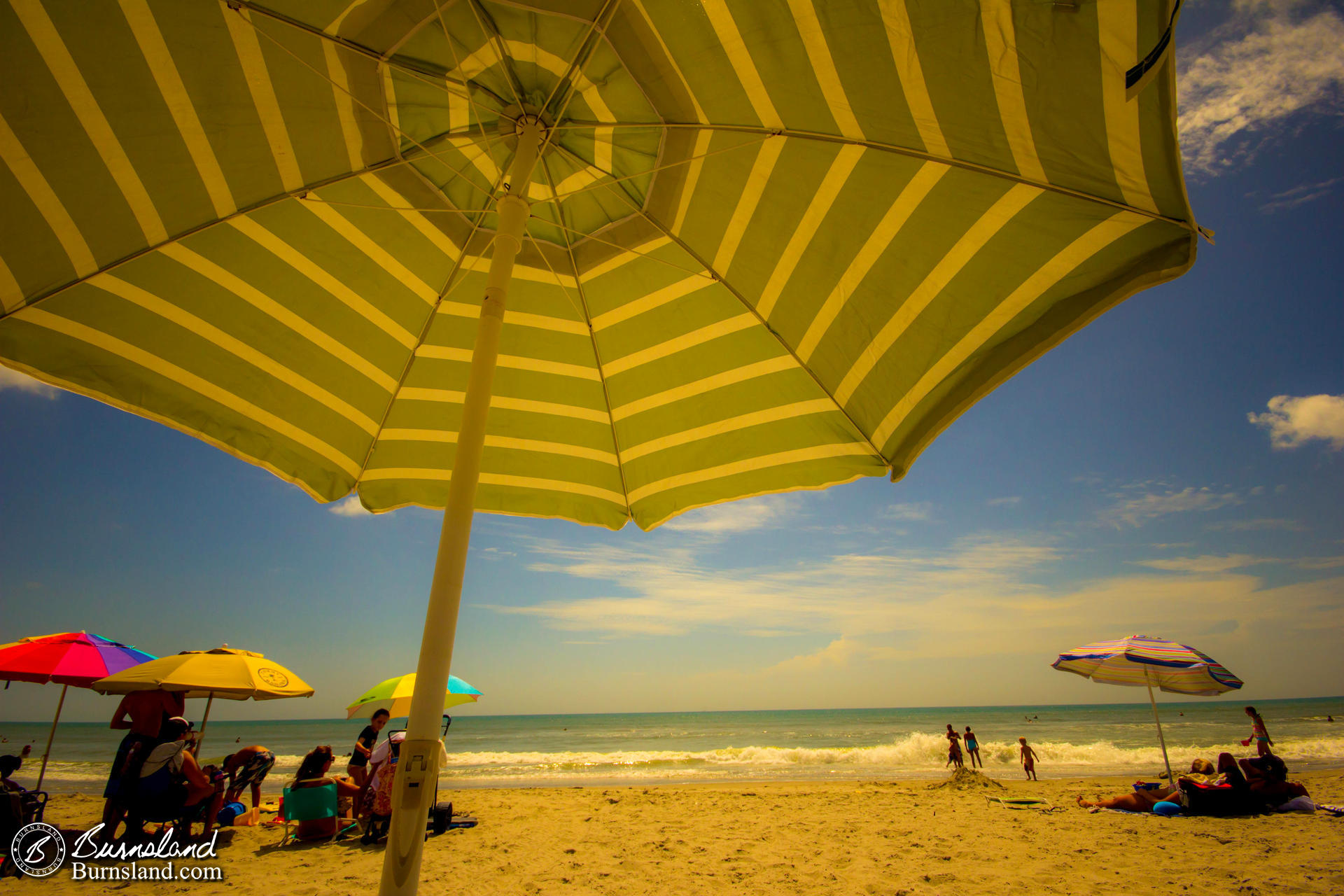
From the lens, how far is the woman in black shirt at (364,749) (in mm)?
6570

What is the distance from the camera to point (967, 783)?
31.6 ft

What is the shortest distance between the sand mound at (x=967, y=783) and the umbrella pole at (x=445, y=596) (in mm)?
10600

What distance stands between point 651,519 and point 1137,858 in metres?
5.64

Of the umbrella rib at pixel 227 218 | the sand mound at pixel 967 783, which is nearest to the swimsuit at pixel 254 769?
the umbrella rib at pixel 227 218

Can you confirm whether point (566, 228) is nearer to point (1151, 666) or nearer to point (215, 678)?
point (215, 678)

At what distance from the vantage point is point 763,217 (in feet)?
7.67

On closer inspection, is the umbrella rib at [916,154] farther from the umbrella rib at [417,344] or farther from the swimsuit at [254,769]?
the swimsuit at [254,769]

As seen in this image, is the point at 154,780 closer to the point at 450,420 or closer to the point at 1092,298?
the point at 450,420

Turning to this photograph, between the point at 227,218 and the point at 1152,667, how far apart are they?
12485 millimetres

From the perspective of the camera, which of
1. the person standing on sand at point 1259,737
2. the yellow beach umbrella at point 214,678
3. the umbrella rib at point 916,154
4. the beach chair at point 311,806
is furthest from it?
the person standing on sand at point 1259,737

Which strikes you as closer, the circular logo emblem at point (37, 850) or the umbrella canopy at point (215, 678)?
the circular logo emblem at point (37, 850)

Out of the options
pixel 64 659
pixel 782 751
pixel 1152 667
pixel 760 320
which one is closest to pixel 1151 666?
pixel 1152 667

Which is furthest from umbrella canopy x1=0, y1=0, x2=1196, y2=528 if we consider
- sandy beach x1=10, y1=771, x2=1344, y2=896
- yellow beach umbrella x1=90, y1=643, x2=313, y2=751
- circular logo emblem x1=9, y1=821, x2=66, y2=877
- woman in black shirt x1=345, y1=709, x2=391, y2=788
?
woman in black shirt x1=345, y1=709, x2=391, y2=788

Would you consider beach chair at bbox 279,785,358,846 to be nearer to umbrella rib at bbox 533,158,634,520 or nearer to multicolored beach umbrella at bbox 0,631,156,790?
multicolored beach umbrella at bbox 0,631,156,790
